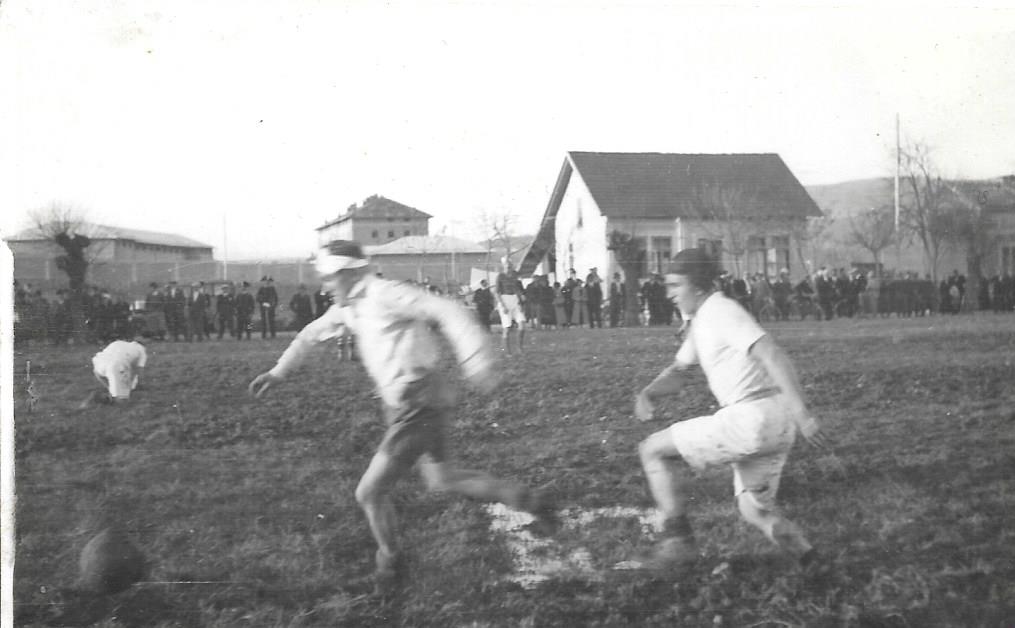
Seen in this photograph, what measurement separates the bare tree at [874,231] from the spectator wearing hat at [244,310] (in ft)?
20.2

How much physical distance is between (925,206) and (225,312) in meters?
7.19

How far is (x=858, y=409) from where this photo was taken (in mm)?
7867

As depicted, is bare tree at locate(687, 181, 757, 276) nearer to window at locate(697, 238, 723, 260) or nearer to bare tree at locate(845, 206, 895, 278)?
A: window at locate(697, 238, 723, 260)

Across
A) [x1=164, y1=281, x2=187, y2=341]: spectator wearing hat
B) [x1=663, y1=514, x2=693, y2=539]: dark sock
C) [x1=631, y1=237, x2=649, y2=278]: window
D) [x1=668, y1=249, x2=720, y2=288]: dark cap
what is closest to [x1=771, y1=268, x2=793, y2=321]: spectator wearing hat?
[x1=631, y1=237, x2=649, y2=278]: window

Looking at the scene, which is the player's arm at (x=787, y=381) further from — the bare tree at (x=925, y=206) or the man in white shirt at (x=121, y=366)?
the man in white shirt at (x=121, y=366)

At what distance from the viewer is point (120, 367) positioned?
7.39 metres

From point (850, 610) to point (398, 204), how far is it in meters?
3.95

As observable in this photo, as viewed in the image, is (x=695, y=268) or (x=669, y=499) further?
(x=695, y=268)

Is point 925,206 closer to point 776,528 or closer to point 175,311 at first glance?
point 776,528


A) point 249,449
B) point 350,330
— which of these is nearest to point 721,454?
point 350,330

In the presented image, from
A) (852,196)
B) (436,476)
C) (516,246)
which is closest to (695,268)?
(436,476)

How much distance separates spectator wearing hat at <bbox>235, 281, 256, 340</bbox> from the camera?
766 cm

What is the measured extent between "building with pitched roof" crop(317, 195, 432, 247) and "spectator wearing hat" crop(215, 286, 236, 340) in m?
2.40

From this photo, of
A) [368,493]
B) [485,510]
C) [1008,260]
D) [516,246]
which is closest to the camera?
[368,493]
